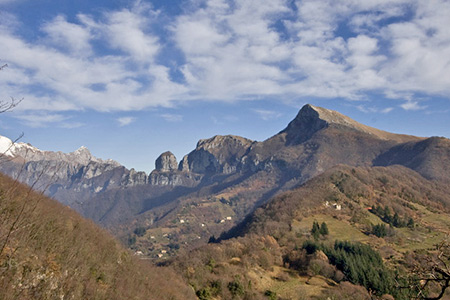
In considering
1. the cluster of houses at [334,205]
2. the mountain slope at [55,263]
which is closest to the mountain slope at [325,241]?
the cluster of houses at [334,205]

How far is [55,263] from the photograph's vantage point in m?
18.6

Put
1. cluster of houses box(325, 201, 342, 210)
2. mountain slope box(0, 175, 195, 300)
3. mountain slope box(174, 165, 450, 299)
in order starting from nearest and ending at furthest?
mountain slope box(0, 175, 195, 300)
mountain slope box(174, 165, 450, 299)
cluster of houses box(325, 201, 342, 210)

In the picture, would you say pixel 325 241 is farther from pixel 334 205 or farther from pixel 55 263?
pixel 55 263

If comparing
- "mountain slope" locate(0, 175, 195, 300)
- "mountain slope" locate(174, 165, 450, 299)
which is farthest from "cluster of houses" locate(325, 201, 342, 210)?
"mountain slope" locate(0, 175, 195, 300)

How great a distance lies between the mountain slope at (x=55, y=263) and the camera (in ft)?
38.0

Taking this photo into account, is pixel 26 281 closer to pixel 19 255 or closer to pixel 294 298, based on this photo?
pixel 19 255

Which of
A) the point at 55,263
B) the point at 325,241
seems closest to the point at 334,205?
the point at 325,241

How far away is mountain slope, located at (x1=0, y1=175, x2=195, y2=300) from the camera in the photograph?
11.6 metres

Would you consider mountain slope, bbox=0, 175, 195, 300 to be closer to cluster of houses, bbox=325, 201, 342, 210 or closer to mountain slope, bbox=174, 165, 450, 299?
mountain slope, bbox=174, 165, 450, 299

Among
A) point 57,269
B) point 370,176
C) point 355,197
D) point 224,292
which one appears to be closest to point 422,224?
point 355,197

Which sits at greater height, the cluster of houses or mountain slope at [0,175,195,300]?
mountain slope at [0,175,195,300]

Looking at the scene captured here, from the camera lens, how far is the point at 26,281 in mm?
14227

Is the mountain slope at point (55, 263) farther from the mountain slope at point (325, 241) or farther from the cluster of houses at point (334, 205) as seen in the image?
the cluster of houses at point (334, 205)

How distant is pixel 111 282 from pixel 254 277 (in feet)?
125
